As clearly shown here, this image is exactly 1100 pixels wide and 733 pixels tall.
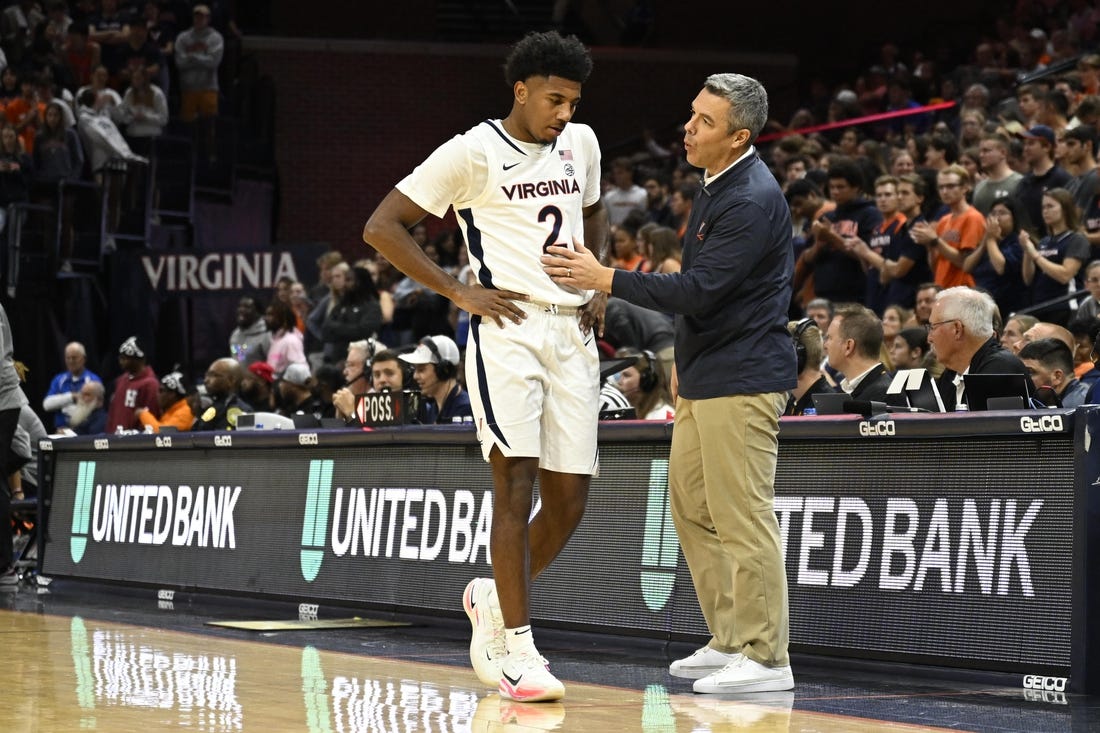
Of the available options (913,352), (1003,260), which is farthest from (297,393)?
(913,352)

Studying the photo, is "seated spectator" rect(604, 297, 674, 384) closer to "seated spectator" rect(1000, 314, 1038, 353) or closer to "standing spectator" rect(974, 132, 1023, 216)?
"standing spectator" rect(974, 132, 1023, 216)

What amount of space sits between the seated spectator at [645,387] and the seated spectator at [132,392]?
6.14m

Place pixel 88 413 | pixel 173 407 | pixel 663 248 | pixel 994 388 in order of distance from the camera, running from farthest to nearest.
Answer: pixel 88 413
pixel 173 407
pixel 663 248
pixel 994 388

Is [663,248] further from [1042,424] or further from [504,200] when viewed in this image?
[504,200]

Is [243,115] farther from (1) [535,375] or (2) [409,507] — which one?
(1) [535,375]

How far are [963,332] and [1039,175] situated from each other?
4394 millimetres

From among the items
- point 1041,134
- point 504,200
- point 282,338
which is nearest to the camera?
point 504,200

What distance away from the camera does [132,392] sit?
46.9 ft

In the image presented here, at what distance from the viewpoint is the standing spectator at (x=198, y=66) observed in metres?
20.0

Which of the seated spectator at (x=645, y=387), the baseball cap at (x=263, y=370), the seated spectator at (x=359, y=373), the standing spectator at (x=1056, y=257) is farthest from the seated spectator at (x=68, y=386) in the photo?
the standing spectator at (x=1056, y=257)

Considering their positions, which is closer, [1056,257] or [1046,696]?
[1046,696]

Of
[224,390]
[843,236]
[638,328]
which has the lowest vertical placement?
[224,390]

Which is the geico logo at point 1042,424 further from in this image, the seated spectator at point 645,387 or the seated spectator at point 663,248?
the seated spectator at point 663,248

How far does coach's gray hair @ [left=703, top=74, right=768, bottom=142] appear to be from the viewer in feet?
17.8
